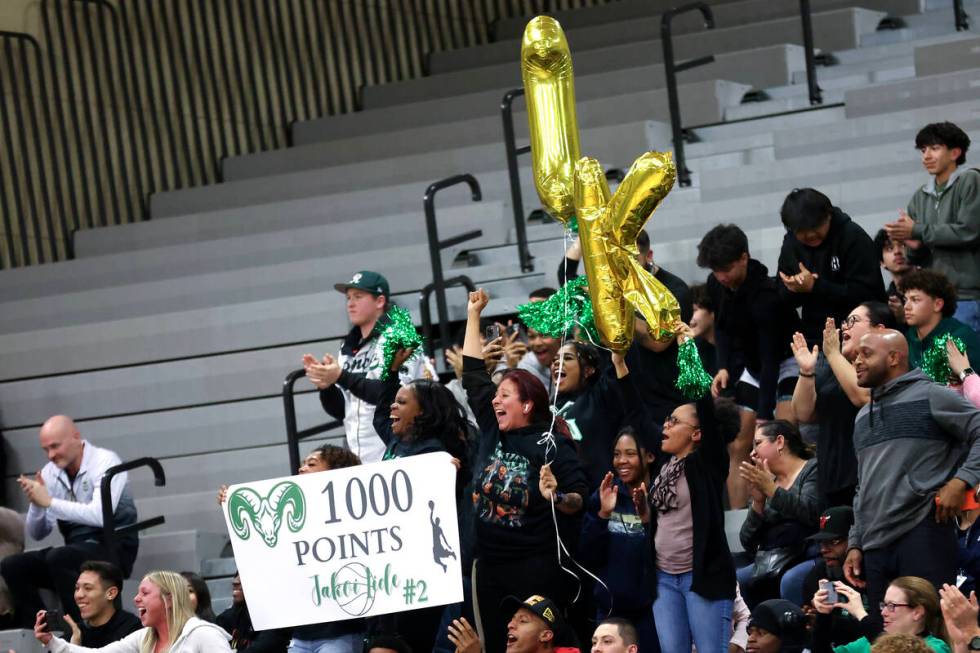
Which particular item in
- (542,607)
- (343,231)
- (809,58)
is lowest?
(542,607)

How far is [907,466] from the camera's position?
684 cm

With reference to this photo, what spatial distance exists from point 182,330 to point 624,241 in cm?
577

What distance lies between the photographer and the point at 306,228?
1219 cm

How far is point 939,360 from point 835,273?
92cm

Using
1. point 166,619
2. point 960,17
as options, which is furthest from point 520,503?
point 960,17

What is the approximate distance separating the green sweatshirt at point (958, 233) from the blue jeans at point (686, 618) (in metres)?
2.06

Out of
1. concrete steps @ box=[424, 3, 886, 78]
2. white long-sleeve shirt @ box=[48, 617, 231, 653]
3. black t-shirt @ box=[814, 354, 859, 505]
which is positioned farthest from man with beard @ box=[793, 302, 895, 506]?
concrete steps @ box=[424, 3, 886, 78]

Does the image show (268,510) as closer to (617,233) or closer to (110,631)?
(110,631)

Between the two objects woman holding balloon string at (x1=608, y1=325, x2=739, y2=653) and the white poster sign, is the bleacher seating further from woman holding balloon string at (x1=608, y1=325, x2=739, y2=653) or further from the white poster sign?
woman holding balloon string at (x1=608, y1=325, x2=739, y2=653)

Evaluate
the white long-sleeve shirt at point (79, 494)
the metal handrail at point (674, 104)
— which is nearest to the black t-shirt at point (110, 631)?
the white long-sleeve shirt at point (79, 494)

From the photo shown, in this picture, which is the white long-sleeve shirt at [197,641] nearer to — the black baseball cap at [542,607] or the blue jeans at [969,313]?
the black baseball cap at [542,607]

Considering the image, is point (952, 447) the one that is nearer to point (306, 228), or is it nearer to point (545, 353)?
point (545, 353)

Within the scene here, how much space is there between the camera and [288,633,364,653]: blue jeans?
316 inches

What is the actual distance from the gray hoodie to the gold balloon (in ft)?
4.55
